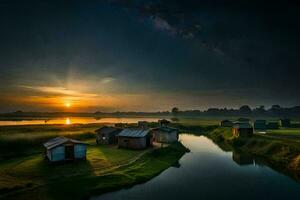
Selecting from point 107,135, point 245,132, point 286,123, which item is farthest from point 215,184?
point 286,123

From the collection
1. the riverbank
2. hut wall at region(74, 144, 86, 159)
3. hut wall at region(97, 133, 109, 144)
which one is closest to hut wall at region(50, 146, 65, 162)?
hut wall at region(74, 144, 86, 159)

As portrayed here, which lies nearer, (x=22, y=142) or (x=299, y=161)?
(x=299, y=161)

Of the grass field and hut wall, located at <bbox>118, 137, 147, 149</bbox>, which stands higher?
hut wall, located at <bbox>118, 137, 147, 149</bbox>

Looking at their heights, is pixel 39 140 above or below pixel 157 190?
above

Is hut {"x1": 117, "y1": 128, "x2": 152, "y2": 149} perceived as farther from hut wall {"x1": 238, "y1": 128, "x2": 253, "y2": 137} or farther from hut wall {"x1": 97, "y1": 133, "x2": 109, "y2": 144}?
hut wall {"x1": 238, "y1": 128, "x2": 253, "y2": 137}

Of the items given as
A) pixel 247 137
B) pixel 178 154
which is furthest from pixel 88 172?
pixel 247 137

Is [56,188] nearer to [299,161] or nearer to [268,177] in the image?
[268,177]
